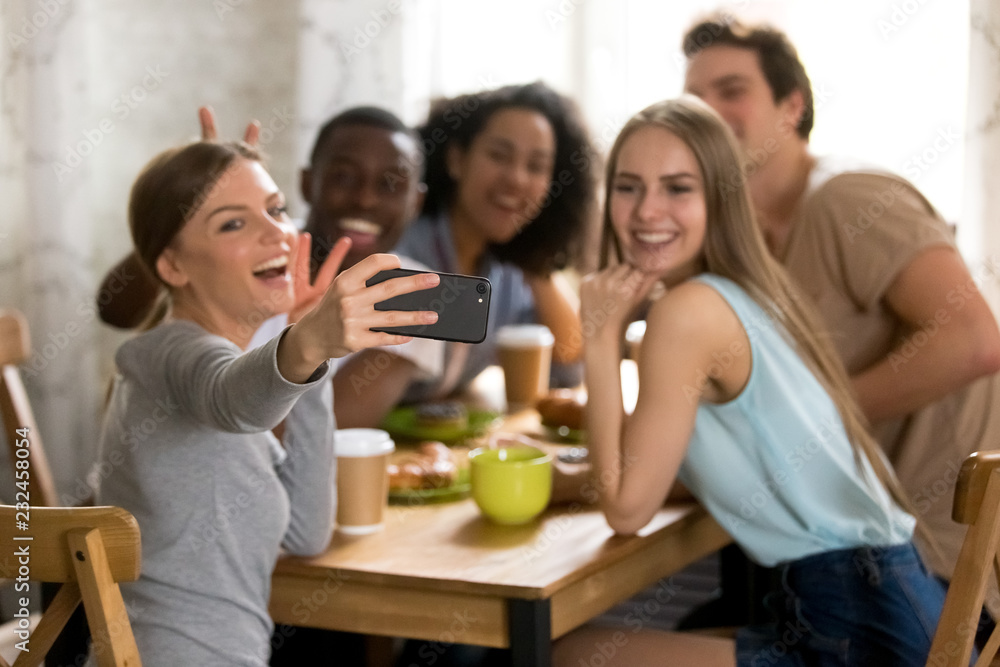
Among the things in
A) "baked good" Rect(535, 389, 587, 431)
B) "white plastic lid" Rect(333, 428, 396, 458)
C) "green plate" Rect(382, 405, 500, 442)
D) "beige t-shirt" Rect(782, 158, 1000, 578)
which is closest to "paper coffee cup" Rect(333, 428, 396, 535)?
"white plastic lid" Rect(333, 428, 396, 458)

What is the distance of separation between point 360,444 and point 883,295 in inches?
33.4

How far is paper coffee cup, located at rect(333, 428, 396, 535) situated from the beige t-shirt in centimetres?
77

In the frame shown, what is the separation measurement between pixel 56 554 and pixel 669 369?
740mm

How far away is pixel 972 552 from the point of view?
98cm

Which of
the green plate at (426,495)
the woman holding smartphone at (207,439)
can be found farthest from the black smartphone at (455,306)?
the green plate at (426,495)

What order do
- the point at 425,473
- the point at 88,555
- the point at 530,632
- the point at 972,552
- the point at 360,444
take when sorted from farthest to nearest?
the point at 425,473 → the point at 360,444 → the point at 530,632 → the point at 972,552 → the point at 88,555

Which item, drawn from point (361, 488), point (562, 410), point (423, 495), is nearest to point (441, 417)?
point (562, 410)

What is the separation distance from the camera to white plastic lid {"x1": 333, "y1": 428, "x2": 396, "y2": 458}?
1.32m

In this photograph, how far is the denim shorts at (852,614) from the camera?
1.22 meters

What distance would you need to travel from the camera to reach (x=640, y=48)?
258 cm

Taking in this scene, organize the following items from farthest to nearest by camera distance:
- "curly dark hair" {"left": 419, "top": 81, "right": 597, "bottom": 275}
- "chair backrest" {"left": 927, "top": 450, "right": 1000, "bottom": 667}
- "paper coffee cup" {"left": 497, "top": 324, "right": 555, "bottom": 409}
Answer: "curly dark hair" {"left": 419, "top": 81, "right": 597, "bottom": 275} < "paper coffee cup" {"left": 497, "top": 324, "right": 555, "bottom": 409} < "chair backrest" {"left": 927, "top": 450, "right": 1000, "bottom": 667}

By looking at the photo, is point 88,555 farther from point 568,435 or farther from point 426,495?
point 568,435

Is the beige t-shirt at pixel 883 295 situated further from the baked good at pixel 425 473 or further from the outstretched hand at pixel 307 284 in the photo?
the outstretched hand at pixel 307 284

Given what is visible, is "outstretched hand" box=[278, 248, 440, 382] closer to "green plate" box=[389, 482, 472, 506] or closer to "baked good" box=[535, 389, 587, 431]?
"green plate" box=[389, 482, 472, 506]
